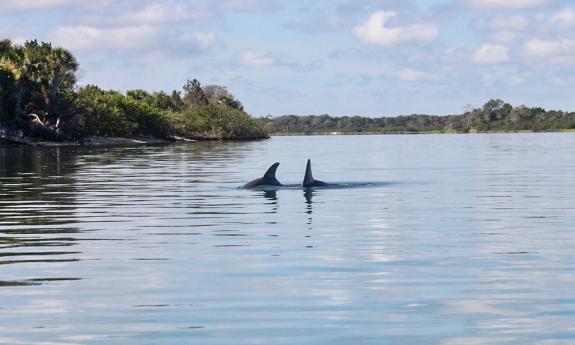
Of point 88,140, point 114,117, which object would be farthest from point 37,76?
point 114,117

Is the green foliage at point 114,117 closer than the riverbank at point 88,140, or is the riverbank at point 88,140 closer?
the riverbank at point 88,140

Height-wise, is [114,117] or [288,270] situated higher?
[114,117]

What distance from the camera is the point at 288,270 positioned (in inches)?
622

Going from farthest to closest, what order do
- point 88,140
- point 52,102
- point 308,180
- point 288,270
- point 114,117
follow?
point 114,117 < point 88,140 < point 52,102 < point 308,180 < point 288,270

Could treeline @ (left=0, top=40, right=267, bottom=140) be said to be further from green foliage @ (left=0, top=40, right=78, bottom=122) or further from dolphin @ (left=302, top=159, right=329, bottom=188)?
dolphin @ (left=302, top=159, right=329, bottom=188)

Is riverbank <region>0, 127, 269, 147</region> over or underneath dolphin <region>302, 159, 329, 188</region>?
underneath

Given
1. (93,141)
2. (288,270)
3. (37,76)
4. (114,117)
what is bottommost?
(93,141)

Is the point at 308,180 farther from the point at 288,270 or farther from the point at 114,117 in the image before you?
the point at 114,117

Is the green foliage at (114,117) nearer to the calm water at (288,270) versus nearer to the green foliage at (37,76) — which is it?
the green foliage at (37,76)

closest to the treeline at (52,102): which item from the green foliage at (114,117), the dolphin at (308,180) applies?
the green foliage at (114,117)

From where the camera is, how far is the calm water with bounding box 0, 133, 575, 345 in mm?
11539

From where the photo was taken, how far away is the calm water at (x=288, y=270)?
11.5 meters

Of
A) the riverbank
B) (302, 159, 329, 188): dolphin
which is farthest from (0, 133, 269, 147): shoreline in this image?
(302, 159, 329, 188): dolphin

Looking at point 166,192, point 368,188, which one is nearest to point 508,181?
point 368,188
